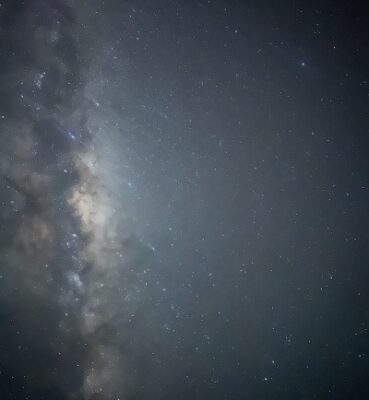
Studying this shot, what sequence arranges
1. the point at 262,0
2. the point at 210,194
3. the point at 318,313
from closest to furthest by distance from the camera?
the point at 262,0 < the point at 210,194 < the point at 318,313

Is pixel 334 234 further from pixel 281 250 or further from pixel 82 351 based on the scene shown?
pixel 82 351

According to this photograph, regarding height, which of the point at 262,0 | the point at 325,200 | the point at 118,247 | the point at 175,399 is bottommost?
the point at 175,399

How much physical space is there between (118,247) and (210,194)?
4.57 feet

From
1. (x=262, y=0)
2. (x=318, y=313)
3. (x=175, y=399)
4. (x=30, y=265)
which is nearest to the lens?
(x=262, y=0)

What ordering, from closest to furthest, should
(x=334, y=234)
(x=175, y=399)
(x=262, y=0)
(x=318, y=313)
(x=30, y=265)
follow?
1. (x=262, y=0)
2. (x=30, y=265)
3. (x=334, y=234)
4. (x=318, y=313)
5. (x=175, y=399)

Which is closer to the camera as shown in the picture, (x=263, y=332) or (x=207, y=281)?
(x=207, y=281)

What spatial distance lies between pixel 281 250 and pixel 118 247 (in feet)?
7.70

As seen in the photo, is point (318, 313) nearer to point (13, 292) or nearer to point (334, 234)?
point (334, 234)

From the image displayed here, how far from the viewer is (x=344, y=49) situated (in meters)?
3.30

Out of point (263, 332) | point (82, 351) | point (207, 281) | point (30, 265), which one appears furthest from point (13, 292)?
point (263, 332)

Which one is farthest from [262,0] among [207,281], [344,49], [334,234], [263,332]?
[263,332]

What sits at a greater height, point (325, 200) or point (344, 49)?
point (344, 49)

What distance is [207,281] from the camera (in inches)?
179

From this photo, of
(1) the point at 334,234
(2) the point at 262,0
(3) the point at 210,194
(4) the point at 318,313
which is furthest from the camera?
(4) the point at 318,313
